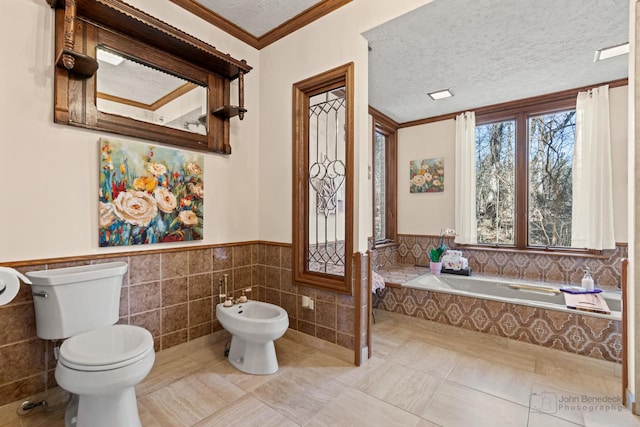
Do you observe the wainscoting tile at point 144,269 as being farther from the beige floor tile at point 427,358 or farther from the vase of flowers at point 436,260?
the vase of flowers at point 436,260

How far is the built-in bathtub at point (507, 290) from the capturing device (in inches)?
101

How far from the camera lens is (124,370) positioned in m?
1.34

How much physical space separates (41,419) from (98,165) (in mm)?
1474

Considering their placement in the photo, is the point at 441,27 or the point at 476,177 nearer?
the point at 441,27

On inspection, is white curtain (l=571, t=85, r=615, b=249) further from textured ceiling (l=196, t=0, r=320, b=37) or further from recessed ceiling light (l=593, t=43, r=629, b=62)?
textured ceiling (l=196, t=0, r=320, b=37)

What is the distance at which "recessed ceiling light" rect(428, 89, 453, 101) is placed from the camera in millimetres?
3256

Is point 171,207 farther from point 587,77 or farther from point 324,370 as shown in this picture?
point 587,77

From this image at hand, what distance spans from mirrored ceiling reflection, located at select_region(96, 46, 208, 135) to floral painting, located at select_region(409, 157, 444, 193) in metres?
2.98

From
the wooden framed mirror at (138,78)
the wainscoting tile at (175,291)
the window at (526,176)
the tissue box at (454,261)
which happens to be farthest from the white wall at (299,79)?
the window at (526,176)

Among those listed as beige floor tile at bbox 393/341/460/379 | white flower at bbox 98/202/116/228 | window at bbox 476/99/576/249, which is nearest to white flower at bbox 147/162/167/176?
white flower at bbox 98/202/116/228

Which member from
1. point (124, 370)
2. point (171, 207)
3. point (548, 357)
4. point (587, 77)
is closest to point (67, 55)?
point (171, 207)

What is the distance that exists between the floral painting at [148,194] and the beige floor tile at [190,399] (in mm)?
1001

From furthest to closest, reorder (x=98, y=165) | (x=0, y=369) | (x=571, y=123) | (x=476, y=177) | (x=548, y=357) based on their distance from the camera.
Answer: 1. (x=476, y=177)
2. (x=571, y=123)
3. (x=548, y=357)
4. (x=98, y=165)
5. (x=0, y=369)

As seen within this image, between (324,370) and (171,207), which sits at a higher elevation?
(171,207)
